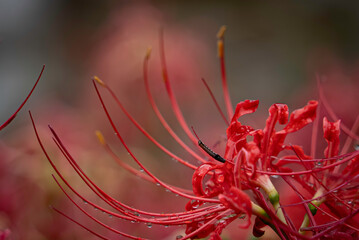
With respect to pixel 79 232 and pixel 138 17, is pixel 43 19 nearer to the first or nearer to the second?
pixel 138 17

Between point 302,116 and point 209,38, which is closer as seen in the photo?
point 302,116

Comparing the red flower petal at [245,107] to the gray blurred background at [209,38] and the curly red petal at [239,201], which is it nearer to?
the curly red petal at [239,201]

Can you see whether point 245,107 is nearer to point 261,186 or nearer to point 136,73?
point 261,186

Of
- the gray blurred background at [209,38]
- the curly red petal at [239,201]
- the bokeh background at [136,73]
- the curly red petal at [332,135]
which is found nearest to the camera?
the curly red petal at [239,201]

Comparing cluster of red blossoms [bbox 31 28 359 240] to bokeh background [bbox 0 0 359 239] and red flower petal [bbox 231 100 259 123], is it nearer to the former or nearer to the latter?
red flower petal [bbox 231 100 259 123]

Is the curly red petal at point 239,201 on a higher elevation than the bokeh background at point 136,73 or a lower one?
lower

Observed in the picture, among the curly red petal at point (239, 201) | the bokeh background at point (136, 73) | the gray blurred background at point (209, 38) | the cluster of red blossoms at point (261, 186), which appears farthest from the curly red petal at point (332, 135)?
the gray blurred background at point (209, 38)

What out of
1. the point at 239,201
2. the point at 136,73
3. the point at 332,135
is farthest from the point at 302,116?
the point at 136,73

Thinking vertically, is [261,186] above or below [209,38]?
below
